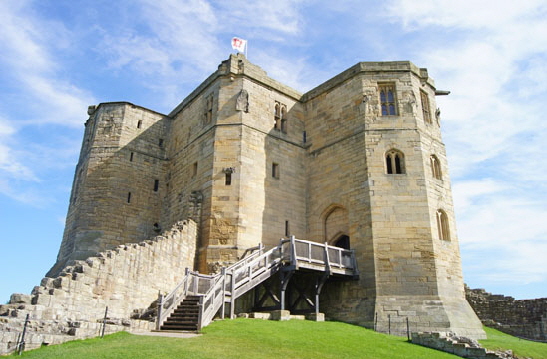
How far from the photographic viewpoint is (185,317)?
14336 millimetres

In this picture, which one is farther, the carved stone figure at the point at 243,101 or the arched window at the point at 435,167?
the carved stone figure at the point at 243,101

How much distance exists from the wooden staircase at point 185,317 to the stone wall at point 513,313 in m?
14.5

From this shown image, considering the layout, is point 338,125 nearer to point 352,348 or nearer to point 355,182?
point 355,182

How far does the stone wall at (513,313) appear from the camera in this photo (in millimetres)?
20516

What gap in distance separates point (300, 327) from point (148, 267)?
6100 millimetres

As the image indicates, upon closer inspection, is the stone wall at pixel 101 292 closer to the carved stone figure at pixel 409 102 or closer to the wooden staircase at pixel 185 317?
the wooden staircase at pixel 185 317

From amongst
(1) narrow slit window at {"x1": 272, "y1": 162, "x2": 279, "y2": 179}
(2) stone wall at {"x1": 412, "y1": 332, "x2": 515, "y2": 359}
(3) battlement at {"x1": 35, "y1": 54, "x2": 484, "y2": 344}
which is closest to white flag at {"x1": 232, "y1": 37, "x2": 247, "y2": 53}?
(3) battlement at {"x1": 35, "y1": 54, "x2": 484, "y2": 344}

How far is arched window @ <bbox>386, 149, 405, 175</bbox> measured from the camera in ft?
69.2

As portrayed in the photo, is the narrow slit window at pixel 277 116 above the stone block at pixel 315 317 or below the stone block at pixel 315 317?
above

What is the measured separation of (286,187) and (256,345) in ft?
41.6

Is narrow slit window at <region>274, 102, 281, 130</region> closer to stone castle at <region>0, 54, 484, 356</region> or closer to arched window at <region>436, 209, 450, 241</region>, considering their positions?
stone castle at <region>0, 54, 484, 356</region>

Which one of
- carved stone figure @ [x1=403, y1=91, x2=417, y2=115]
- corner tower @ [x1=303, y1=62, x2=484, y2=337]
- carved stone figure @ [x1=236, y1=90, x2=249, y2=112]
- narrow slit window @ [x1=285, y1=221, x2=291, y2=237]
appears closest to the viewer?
corner tower @ [x1=303, y1=62, x2=484, y2=337]

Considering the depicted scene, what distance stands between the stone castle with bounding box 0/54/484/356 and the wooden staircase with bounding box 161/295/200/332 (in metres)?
2.02

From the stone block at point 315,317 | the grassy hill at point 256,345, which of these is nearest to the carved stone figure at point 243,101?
the stone block at point 315,317
